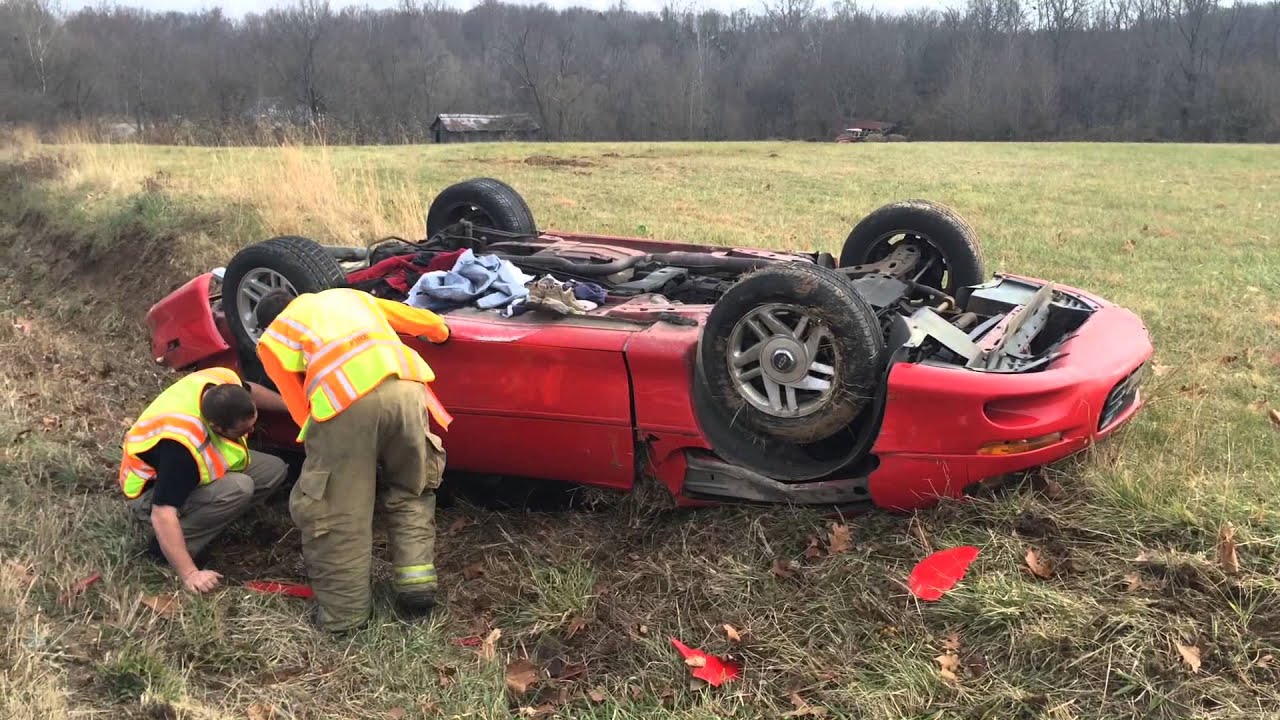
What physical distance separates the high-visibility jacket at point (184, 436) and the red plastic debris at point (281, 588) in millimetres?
532

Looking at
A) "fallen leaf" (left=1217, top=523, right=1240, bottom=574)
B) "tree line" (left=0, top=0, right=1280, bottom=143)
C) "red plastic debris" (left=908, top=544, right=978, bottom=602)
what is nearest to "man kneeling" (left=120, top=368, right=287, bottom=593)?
"red plastic debris" (left=908, top=544, right=978, bottom=602)

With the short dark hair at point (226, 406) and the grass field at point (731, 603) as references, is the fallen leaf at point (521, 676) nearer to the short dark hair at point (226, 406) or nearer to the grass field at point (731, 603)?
the grass field at point (731, 603)

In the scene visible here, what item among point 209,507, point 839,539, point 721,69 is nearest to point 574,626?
point 839,539

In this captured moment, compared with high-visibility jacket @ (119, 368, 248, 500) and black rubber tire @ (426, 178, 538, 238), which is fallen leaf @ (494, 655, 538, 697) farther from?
black rubber tire @ (426, 178, 538, 238)

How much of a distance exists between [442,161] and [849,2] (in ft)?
239

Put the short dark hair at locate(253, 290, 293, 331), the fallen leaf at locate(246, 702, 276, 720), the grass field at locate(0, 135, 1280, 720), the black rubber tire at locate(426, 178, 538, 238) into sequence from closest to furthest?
the grass field at locate(0, 135, 1280, 720) < the fallen leaf at locate(246, 702, 276, 720) < the short dark hair at locate(253, 290, 293, 331) < the black rubber tire at locate(426, 178, 538, 238)

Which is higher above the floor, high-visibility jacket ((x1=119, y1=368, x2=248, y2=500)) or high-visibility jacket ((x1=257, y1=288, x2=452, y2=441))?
high-visibility jacket ((x1=257, y1=288, x2=452, y2=441))

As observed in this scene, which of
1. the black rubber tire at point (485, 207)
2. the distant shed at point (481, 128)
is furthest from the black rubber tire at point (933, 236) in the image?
the distant shed at point (481, 128)

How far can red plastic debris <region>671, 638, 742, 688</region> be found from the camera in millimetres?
2902

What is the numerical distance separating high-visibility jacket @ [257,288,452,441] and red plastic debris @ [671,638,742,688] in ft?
4.75

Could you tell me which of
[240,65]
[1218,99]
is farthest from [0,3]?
[1218,99]

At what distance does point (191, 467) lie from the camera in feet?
12.1

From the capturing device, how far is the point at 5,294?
9.48m

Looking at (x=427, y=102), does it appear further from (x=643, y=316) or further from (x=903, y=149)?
(x=643, y=316)
